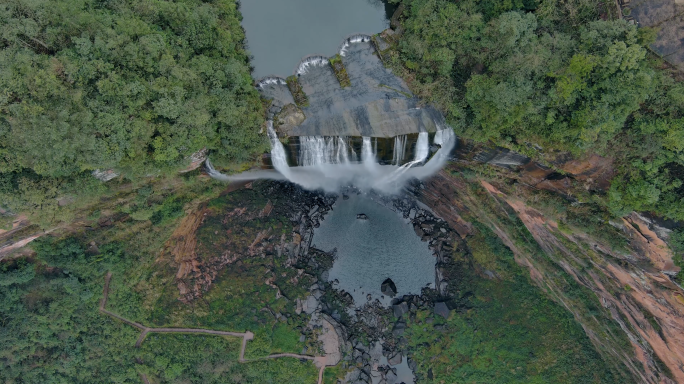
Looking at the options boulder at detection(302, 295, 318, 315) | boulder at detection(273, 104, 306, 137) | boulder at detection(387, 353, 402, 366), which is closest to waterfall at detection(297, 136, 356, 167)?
boulder at detection(273, 104, 306, 137)

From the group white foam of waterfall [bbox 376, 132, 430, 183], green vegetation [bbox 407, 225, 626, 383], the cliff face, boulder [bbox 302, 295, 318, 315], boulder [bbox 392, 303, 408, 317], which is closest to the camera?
the cliff face

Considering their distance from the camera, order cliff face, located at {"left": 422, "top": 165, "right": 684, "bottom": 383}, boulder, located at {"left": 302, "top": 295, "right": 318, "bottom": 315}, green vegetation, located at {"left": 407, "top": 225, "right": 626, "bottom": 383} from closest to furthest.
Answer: cliff face, located at {"left": 422, "top": 165, "right": 684, "bottom": 383} < green vegetation, located at {"left": 407, "top": 225, "right": 626, "bottom": 383} < boulder, located at {"left": 302, "top": 295, "right": 318, "bottom": 315}

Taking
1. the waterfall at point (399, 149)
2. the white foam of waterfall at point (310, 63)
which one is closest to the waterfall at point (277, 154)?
the white foam of waterfall at point (310, 63)

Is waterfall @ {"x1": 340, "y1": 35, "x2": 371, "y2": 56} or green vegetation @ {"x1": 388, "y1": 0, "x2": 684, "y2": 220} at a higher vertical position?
waterfall @ {"x1": 340, "y1": 35, "x2": 371, "y2": 56}

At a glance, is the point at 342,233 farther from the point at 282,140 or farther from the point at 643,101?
the point at 643,101

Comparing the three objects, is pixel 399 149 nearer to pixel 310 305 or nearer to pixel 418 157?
pixel 418 157

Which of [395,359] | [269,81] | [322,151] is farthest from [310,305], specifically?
[269,81]

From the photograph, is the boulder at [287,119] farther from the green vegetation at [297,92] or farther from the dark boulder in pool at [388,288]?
the dark boulder in pool at [388,288]

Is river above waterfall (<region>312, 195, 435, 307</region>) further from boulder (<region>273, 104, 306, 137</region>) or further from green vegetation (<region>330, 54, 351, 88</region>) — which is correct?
green vegetation (<region>330, 54, 351, 88</region>)
